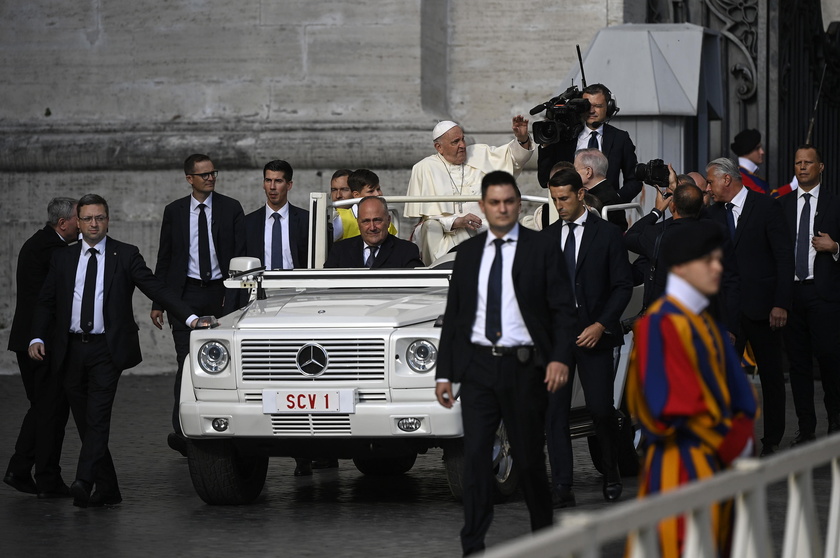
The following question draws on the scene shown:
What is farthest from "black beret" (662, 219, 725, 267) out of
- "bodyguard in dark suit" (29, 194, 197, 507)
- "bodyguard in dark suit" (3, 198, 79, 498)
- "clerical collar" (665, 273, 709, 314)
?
"bodyguard in dark suit" (3, 198, 79, 498)

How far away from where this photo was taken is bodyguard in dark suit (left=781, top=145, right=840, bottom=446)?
11109 mm

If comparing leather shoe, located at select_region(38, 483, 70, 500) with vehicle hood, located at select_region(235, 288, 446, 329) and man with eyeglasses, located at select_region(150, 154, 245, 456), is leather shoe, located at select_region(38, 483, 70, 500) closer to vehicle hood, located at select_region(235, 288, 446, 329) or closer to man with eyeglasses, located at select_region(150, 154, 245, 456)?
vehicle hood, located at select_region(235, 288, 446, 329)

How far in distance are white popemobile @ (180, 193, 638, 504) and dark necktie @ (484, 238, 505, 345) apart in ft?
4.31

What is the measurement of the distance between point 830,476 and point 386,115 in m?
10.8

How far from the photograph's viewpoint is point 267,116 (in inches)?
642

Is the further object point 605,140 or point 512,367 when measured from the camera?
point 605,140

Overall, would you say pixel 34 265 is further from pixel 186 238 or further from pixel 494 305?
pixel 494 305

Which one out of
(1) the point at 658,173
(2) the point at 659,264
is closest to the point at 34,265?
(2) the point at 659,264

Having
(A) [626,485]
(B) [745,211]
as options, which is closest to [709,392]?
(A) [626,485]

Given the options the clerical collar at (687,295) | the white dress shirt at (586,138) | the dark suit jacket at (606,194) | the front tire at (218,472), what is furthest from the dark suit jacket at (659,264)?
the clerical collar at (687,295)

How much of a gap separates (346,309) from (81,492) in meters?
1.80

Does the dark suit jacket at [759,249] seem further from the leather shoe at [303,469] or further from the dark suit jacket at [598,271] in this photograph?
the leather shoe at [303,469]

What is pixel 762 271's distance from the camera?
1092 cm

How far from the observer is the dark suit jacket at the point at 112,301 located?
9.36m
